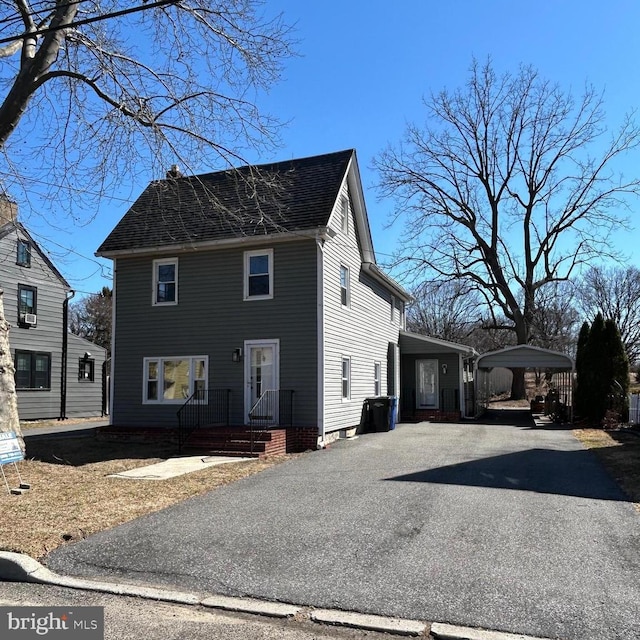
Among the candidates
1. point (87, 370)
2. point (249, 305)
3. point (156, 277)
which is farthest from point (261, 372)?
point (87, 370)

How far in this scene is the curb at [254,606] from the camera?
13.7 feet

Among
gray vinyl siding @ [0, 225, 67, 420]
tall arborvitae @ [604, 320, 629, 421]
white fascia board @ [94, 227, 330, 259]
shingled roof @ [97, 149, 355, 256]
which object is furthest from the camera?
gray vinyl siding @ [0, 225, 67, 420]

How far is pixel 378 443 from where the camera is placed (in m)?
15.3

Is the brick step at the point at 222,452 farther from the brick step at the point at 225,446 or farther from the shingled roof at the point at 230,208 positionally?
the shingled roof at the point at 230,208

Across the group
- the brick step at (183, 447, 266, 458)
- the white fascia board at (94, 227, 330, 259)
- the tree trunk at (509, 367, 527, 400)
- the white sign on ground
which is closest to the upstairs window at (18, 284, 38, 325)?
the white fascia board at (94, 227, 330, 259)

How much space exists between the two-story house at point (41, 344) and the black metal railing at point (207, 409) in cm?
1068

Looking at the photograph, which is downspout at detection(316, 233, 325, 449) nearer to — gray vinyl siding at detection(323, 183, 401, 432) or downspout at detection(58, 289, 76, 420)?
gray vinyl siding at detection(323, 183, 401, 432)

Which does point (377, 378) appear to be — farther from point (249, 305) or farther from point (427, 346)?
point (249, 305)

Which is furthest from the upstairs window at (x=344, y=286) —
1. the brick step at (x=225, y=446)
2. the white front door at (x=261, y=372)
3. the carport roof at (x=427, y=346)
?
the carport roof at (x=427, y=346)

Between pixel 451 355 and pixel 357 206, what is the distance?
29.0 ft

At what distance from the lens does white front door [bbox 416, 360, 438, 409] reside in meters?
25.3

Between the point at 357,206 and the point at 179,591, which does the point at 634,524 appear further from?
the point at 357,206

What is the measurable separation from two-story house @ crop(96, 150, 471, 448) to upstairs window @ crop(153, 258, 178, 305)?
3 centimetres

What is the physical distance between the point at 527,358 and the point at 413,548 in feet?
60.9
